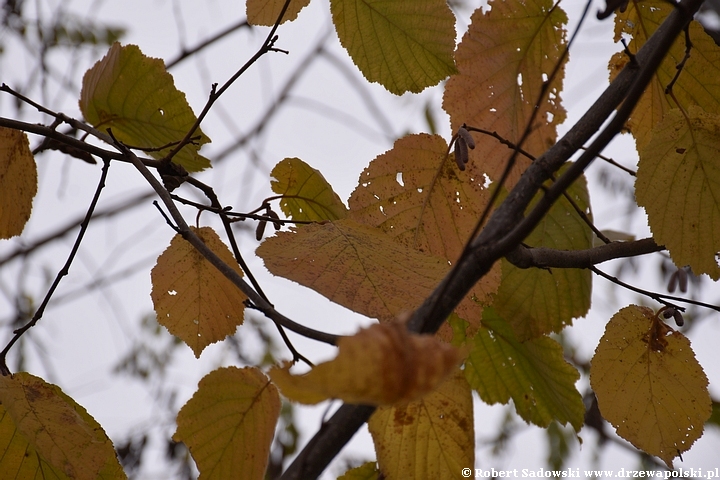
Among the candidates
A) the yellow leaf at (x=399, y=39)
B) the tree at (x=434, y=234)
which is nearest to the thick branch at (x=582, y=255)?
the tree at (x=434, y=234)

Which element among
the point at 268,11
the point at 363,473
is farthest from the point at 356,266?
the point at 268,11

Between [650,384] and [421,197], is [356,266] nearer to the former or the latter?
[421,197]

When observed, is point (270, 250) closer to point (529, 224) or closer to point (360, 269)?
point (360, 269)

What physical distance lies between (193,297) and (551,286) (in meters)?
0.48

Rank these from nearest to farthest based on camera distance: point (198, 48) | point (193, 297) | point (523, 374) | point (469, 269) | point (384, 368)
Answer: point (384, 368), point (469, 269), point (193, 297), point (523, 374), point (198, 48)

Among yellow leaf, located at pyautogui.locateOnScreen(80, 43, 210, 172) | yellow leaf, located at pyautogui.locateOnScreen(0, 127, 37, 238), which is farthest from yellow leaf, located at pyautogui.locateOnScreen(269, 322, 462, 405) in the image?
yellow leaf, located at pyautogui.locateOnScreen(0, 127, 37, 238)

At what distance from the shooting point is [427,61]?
0.77 meters

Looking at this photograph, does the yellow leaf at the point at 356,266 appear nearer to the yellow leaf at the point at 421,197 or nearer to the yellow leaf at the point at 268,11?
the yellow leaf at the point at 421,197

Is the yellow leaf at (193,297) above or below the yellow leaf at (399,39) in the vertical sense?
below

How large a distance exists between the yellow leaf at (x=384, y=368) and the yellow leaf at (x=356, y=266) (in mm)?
193

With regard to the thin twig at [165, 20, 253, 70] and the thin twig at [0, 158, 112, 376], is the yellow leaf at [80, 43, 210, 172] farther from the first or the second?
the thin twig at [165, 20, 253, 70]

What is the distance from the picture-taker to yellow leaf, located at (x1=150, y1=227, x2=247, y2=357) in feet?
2.62

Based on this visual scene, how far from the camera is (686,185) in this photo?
2.24 feet

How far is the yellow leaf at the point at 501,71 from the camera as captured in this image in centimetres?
80
